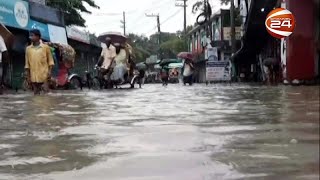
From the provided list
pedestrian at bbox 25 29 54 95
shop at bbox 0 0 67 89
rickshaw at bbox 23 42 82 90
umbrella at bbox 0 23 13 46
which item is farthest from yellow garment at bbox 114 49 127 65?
pedestrian at bbox 25 29 54 95

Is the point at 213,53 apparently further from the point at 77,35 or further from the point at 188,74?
the point at 188,74

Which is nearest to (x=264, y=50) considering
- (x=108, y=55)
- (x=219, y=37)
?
(x=108, y=55)

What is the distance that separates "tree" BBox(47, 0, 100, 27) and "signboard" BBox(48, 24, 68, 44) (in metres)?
8.70

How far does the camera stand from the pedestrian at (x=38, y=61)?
10.4 meters

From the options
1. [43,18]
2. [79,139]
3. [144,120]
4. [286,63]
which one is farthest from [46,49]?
[43,18]

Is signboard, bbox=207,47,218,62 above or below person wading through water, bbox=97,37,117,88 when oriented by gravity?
above

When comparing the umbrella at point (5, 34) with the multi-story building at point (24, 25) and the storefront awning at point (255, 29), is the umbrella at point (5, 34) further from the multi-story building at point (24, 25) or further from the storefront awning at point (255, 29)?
the storefront awning at point (255, 29)

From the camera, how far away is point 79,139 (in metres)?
3.89

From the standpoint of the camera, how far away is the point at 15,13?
1753cm

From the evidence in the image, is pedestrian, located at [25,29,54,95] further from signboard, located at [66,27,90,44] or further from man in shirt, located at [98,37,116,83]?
signboard, located at [66,27,90,44]

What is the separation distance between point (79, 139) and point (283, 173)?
1927 mm

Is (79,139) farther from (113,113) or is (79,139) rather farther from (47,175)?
(113,113)

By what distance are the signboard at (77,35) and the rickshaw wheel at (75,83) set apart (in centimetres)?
706

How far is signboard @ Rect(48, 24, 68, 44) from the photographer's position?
68.6 feet
